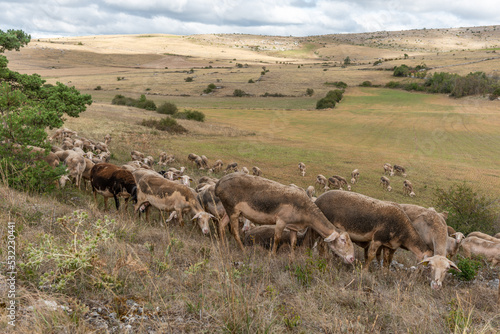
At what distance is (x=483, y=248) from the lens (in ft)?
36.8

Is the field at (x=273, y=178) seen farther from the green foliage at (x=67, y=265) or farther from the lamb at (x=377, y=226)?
the lamb at (x=377, y=226)

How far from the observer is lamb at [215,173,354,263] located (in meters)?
8.55

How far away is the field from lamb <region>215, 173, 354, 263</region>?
2.35ft

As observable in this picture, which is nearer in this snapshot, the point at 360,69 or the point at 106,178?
the point at 106,178

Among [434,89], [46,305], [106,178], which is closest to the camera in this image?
[46,305]

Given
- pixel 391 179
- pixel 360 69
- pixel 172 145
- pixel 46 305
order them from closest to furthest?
pixel 46 305 < pixel 391 179 < pixel 172 145 < pixel 360 69

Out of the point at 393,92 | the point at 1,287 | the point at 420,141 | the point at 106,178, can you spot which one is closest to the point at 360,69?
the point at 393,92

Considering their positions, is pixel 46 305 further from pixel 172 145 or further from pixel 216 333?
pixel 172 145

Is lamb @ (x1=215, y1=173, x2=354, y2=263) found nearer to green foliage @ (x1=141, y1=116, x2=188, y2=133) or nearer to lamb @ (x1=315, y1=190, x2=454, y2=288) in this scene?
lamb @ (x1=315, y1=190, x2=454, y2=288)

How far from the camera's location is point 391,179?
26.8m

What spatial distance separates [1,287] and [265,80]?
96.2 m

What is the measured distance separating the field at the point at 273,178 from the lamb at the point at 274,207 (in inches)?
28.2

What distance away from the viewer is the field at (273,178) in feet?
14.4

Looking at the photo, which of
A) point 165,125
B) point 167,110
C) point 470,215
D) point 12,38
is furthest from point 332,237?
point 167,110
